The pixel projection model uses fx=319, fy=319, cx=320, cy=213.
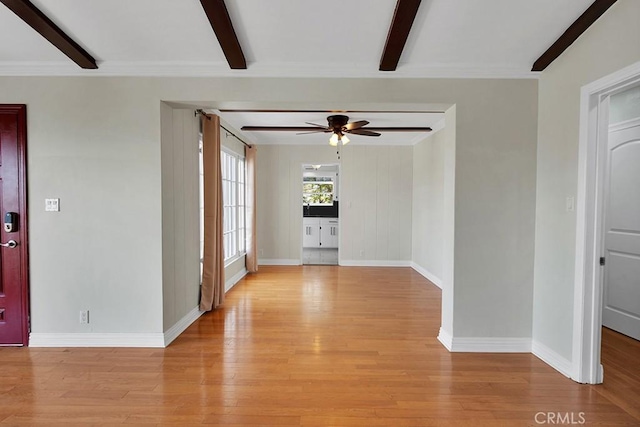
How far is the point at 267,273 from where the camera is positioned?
5805 millimetres

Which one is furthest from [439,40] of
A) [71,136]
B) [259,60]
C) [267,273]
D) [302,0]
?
[267,273]

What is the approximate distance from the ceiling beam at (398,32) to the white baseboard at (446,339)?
245 centimetres

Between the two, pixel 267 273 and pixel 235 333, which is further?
pixel 267 273

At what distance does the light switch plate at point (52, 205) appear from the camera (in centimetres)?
284

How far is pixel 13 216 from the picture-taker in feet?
9.21

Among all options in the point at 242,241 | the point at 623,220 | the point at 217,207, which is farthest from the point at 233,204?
the point at 623,220

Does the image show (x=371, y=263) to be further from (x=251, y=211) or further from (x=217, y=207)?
(x=217, y=207)

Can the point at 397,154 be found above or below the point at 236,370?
above

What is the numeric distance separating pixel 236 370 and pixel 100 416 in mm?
881

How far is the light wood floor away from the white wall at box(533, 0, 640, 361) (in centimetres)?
39

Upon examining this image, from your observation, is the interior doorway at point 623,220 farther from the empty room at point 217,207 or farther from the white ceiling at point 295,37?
the white ceiling at point 295,37

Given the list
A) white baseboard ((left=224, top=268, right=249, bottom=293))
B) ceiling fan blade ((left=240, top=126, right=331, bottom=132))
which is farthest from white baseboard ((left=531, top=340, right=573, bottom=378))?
ceiling fan blade ((left=240, top=126, right=331, bottom=132))

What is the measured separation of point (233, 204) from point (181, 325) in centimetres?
244

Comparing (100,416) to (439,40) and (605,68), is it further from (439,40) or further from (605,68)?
(605,68)
